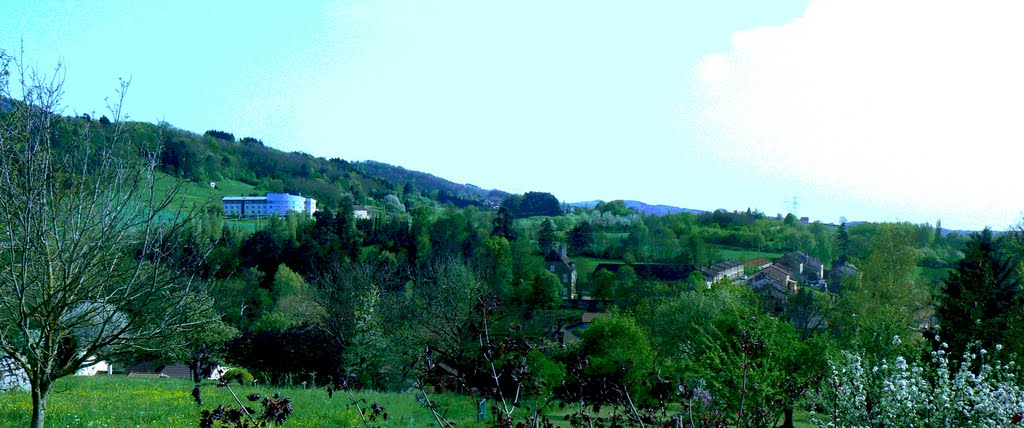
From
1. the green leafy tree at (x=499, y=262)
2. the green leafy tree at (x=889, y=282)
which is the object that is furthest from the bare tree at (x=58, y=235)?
the green leafy tree at (x=499, y=262)

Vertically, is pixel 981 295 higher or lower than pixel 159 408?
higher

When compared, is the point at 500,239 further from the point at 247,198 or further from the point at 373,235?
the point at 247,198

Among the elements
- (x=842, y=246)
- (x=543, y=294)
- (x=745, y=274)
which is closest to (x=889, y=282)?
(x=543, y=294)

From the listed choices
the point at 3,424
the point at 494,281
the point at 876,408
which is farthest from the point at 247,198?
the point at 876,408

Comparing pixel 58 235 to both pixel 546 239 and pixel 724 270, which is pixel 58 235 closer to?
pixel 724 270

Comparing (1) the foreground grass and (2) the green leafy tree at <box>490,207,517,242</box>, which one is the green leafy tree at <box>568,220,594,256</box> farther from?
Answer: (1) the foreground grass

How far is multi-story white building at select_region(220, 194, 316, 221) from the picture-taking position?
10762 centimetres

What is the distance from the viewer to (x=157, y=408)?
1295 cm

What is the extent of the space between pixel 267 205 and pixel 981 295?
106626 millimetres

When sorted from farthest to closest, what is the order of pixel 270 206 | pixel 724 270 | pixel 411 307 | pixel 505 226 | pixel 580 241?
pixel 270 206, pixel 580 241, pixel 505 226, pixel 724 270, pixel 411 307

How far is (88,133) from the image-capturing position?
9133 millimetres

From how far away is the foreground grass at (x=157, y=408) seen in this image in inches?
447

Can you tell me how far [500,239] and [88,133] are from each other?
218ft

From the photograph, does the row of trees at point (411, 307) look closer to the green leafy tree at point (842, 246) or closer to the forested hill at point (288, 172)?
the green leafy tree at point (842, 246)
